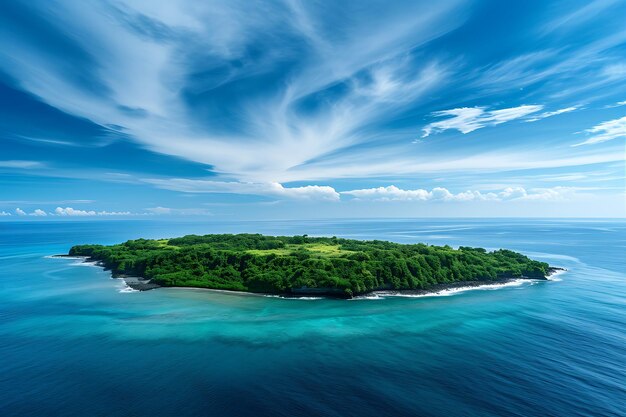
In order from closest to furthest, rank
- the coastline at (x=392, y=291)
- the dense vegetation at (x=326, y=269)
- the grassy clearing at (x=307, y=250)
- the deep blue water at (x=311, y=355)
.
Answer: the deep blue water at (x=311, y=355)
the coastline at (x=392, y=291)
the dense vegetation at (x=326, y=269)
the grassy clearing at (x=307, y=250)

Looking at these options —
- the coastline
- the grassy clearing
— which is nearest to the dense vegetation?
the coastline

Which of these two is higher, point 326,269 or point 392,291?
point 326,269

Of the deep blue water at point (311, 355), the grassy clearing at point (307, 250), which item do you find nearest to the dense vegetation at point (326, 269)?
the grassy clearing at point (307, 250)

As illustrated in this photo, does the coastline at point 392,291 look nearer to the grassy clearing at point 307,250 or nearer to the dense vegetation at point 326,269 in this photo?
the dense vegetation at point 326,269

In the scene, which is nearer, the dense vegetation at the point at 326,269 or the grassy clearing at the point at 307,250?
the dense vegetation at the point at 326,269

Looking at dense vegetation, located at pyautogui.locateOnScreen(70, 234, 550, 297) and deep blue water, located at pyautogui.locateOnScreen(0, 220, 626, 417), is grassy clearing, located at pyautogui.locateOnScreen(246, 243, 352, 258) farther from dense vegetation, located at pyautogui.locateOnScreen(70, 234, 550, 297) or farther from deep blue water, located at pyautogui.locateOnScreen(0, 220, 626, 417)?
deep blue water, located at pyautogui.locateOnScreen(0, 220, 626, 417)

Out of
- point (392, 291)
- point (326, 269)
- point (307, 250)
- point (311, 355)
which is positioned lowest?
point (392, 291)

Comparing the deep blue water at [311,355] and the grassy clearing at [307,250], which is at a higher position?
the grassy clearing at [307,250]

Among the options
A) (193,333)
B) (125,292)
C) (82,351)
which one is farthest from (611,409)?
(125,292)

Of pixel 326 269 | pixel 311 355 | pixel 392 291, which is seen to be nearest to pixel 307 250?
pixel 326 269

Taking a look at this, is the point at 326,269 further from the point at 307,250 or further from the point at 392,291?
the point at 307,250
